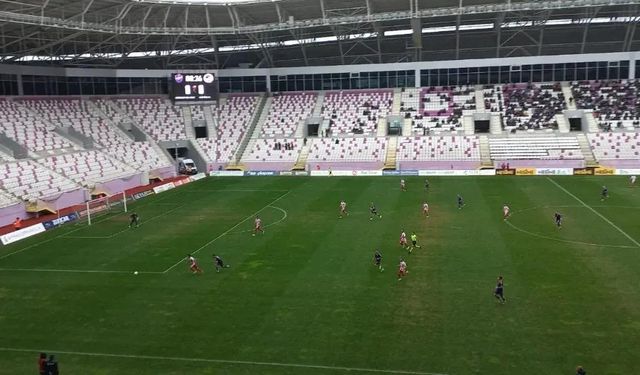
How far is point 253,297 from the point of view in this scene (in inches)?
888

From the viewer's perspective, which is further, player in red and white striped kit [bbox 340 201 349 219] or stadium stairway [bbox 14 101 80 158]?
stadium stairway [bbox 14 101 80 158]

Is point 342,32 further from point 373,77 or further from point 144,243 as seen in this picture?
point 144,243

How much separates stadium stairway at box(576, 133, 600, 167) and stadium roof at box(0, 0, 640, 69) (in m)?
13.5

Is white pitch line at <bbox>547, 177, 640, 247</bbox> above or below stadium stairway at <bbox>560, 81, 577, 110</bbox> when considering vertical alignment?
below

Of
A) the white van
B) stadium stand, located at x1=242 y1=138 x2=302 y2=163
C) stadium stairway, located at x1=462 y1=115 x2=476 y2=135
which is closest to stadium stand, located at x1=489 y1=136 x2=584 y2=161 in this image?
stadium stairway, located at x1=462 y1=115 x2=476 y2=135

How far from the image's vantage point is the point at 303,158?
2584 inches

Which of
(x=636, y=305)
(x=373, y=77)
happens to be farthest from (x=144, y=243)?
(x=373, y=77)

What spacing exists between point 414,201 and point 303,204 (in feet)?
28.4

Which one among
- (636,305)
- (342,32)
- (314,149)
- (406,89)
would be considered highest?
(342,32)

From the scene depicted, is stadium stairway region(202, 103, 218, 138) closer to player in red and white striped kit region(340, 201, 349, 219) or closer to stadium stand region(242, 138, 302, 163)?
stadium stand region(242, 138, 302, 163)

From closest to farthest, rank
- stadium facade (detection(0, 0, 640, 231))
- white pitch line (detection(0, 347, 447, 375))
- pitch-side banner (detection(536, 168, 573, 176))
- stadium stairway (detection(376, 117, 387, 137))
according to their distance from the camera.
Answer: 1. white pitch line (detection(0, 347, 447, 375))
2. pitch-side banner (detection(536, 168, 573, 176))
3. stadium facade (detection(0, 0, 640, 231))
4. stadium stairway (detection(376, 117, 387, 137))

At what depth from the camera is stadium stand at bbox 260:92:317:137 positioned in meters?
71.8

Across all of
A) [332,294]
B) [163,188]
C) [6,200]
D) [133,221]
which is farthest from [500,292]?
[163,188]

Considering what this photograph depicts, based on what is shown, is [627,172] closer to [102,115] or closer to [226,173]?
[226,173]
